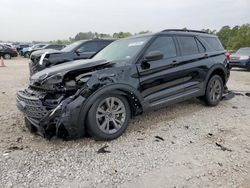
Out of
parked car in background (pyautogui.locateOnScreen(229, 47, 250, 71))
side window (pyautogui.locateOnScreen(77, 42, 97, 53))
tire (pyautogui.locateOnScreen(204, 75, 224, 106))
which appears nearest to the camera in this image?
tire (pyautogui.locateOnScreen(204, 75, 224, 106))

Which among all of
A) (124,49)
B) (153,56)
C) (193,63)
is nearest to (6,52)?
(124,49)

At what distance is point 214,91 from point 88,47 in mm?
5271

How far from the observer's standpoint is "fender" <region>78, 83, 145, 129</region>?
4.16 metres

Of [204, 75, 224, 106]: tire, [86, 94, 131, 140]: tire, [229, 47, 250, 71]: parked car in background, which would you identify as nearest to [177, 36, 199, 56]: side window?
[204, 75, 224, 106]: tire

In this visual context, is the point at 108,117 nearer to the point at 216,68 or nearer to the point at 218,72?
the point at 216,68

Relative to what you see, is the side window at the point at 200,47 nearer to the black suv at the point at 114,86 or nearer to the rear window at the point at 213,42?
the black suv at the point at 114,86

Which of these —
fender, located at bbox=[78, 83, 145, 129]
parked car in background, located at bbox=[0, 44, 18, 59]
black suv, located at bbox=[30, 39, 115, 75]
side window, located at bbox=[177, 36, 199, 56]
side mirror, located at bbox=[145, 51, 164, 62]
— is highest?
side window, located at bbox=[177, 36, 199, 56]

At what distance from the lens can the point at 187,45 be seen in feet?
19.7

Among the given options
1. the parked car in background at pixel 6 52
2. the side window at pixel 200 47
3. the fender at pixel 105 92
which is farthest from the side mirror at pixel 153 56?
the parked car in background at pixel 6 52

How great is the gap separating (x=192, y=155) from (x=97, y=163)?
4.24 feet

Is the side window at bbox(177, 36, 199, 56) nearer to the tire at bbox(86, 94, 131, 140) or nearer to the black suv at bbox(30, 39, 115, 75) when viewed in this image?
the tire at bbox(86, 94, 131, 140)

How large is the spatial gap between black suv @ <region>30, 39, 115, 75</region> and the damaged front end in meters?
3.39

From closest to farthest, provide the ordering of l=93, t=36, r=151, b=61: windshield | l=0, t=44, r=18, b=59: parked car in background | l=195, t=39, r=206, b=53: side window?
l=93, t=36, r=151, b=61: windshield → l=195, t=39, r=206, b=53: side window → l=0, t=44, r=18, b=59: parked car in background

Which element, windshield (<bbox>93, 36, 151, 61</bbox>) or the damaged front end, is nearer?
the damaged front end
